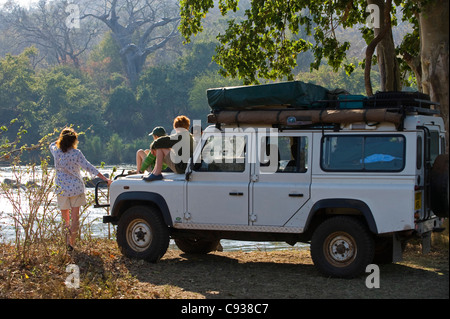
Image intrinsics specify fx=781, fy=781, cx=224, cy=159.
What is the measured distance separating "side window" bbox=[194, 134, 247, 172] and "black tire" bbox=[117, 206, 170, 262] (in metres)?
0.91

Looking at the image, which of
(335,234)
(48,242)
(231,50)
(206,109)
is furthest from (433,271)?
(206,109)

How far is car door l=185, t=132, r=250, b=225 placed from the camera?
9.36 metres

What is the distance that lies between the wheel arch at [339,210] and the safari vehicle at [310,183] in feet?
0.04

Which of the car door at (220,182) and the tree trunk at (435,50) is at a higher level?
the tree trunk at (435,50)

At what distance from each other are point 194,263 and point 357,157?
2822 millimetres

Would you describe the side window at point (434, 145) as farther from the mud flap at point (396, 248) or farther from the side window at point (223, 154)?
the side window at point (223, 154)

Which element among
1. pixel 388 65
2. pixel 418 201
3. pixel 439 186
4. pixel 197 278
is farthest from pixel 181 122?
pixel 388 65

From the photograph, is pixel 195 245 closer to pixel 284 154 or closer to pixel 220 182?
pixel 220 182

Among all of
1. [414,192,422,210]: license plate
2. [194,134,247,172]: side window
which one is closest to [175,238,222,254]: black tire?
[194,134,247,172]: side window

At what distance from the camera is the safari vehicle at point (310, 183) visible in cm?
853

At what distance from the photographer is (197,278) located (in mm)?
9219

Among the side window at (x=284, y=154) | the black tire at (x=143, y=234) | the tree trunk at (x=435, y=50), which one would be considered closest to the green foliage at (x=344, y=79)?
the tree trunk at (x=435, y=50)

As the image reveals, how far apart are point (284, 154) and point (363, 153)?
39.9 inches
